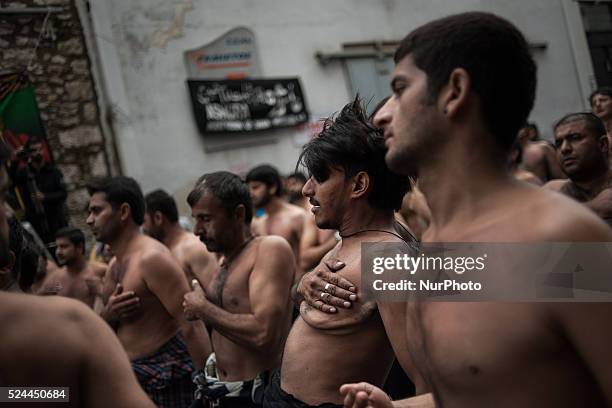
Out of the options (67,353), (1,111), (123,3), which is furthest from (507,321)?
(123,3)

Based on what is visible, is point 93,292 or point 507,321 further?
point 93,292

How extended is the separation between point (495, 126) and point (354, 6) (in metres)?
11.7

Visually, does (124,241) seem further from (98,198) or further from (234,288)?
(234,288)

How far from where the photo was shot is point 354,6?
13.1 meters

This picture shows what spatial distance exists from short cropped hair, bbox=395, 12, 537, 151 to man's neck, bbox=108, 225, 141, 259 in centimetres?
342

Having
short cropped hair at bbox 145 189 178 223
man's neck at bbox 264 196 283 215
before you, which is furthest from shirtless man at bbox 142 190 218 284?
man's neck at bbox 264 196 283 215

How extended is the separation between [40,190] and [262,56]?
4.28 meters

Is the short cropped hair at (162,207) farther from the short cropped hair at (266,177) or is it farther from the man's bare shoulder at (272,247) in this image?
the man's bare shoulder at (272,247)

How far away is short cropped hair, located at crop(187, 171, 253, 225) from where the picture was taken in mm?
4227

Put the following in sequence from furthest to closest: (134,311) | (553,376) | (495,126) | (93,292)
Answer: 1. (93,292)
2. (134,311)
3. (495,126)
4. (553,376)

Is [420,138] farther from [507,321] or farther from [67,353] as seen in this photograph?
[67,353]

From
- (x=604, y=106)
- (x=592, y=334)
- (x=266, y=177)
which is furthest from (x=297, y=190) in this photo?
(x=592, y=334)

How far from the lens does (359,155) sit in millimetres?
2895

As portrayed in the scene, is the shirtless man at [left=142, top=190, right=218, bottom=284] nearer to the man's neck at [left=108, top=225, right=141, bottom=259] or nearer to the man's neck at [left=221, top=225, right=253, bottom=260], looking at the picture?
the man's neck at [left=108, top=225, right=141, bottom=259]
